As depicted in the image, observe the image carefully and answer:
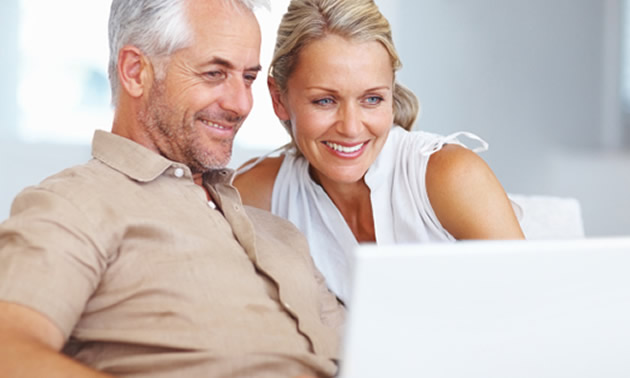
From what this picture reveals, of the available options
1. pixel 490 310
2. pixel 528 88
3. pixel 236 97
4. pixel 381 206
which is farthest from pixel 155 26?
pixel 528 88

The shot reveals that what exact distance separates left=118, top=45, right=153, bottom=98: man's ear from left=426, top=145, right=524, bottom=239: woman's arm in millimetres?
754

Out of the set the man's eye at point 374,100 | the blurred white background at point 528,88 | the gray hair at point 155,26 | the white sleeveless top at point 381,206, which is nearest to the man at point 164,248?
the gray hair at point 155,26

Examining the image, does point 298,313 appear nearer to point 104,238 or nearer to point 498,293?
point 104,238

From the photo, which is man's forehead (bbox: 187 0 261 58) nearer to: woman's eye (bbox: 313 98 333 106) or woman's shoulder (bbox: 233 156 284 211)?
woman's eye (bbox: 313 98 333 106)

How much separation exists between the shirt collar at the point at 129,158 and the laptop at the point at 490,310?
726 mm

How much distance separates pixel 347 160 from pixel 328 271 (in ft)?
0.97

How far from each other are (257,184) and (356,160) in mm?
350

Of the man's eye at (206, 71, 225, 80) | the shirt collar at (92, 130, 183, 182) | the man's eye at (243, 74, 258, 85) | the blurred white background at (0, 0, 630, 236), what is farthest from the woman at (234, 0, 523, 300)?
the blurred white background at (0, 0, 630, 236)

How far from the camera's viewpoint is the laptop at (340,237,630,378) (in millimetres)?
771

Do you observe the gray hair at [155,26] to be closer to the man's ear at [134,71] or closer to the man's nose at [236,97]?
the man's ear at [134,71]

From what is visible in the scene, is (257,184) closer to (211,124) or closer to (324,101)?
(324,101)

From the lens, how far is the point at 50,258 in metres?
1.07

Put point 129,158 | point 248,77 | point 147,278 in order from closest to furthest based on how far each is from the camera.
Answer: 1. point 147,278
2. point 129,158
3. point 248,77

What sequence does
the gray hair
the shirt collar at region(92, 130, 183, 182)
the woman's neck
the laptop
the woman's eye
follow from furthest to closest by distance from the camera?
the woman's neck, the woman's eye, the gray hair, the shirt collar at region(92, 130, 183, 182), the laptop
